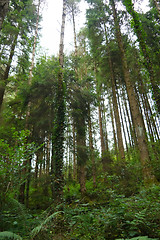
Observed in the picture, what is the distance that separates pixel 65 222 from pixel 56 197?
1223mm

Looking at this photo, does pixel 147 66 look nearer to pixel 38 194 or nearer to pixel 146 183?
pixel 146 183

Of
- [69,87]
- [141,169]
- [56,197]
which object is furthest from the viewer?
[69,87]

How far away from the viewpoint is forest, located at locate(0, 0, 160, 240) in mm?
3119

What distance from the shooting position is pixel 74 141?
30.1 feet

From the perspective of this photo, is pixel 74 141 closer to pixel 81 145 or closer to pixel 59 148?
pixel 81 145

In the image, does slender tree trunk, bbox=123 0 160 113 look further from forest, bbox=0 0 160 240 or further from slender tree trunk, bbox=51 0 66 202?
slender tree trunk, bbox=51 0 66 202

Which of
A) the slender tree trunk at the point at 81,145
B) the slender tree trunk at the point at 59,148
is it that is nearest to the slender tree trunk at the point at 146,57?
the slender tree trunk at the point at 59,148

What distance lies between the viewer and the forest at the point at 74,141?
3.12 m

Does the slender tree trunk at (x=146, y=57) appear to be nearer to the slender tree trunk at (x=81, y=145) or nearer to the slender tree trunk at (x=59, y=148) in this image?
the slender tree trunk at (x=59, y=148)

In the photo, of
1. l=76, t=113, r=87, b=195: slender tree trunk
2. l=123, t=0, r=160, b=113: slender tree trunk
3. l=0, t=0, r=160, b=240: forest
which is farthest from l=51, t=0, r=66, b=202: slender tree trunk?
l=123, t=0, r=160, b=113: slender tree trunk

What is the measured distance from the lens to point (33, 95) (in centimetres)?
811

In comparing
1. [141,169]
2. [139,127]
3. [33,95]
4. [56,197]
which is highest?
[33,95]

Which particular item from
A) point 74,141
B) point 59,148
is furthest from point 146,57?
point 74,141

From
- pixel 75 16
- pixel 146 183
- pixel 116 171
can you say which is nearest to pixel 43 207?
pixel 116 171
